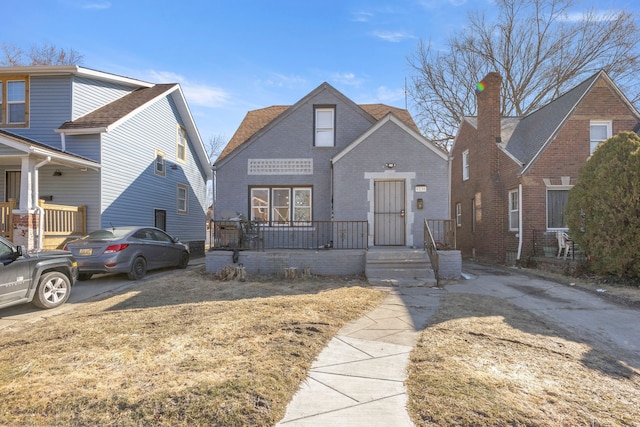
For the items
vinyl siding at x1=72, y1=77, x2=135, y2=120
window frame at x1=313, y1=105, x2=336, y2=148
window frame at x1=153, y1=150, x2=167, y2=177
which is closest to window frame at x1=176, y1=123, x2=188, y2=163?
window frame at x1=153, y1=150, x2=167, y2=177

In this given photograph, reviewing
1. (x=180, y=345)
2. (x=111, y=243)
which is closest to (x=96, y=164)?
(x=111, y=243)

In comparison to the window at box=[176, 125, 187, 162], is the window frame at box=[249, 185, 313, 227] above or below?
below

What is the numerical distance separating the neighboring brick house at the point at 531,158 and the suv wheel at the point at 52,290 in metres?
13.8

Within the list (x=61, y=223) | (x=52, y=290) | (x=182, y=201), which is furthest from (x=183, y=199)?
(x=52, y=290)

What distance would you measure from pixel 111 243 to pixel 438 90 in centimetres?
2462

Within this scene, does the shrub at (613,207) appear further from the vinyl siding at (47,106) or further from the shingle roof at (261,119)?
the vinyl siding at (47,106)

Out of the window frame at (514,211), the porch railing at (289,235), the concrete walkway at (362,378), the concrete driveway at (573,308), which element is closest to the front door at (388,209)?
the porch railing at (289,235)

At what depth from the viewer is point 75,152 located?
12.1 meters

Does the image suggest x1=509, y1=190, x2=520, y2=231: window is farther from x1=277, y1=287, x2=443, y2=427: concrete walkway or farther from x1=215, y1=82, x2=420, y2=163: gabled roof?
x1=277, y1=287, x2=443, y2=427: concrete walkway

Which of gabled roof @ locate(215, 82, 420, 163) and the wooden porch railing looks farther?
gabled roof @ locate(215, 82, 420, 163)

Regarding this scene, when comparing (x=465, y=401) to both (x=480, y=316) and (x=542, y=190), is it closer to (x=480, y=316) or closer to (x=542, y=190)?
(x=480, y=316)

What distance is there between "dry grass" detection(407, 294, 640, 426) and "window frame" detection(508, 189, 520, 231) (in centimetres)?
926

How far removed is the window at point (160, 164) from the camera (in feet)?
50.3

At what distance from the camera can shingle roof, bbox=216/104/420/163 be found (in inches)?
536
